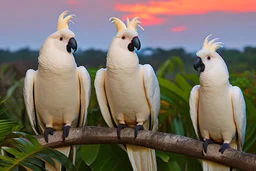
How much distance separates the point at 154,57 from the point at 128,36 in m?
2.78

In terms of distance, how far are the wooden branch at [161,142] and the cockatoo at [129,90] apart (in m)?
0.04

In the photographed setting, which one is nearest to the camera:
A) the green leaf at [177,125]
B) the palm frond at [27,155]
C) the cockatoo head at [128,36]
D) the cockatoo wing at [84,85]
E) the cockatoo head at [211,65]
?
the palm frond at [27,155]

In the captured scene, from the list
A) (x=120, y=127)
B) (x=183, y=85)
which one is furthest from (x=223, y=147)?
(x=183, y=85)

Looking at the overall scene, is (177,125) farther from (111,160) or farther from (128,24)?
(128,24)

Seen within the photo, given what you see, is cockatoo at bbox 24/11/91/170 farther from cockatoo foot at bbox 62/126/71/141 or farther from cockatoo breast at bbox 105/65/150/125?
cockatoo breast at bbox 105/65/150/125

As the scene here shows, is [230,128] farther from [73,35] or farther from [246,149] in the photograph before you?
[246,149]

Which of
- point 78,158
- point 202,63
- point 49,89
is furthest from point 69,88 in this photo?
point 78,158

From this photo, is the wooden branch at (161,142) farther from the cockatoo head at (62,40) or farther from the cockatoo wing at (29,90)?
the cockatoo head at (62,40)

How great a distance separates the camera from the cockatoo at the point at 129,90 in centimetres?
193

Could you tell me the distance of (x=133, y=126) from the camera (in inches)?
85.3

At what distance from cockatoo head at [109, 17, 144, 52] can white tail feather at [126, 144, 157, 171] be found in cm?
48

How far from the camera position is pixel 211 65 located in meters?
1.83

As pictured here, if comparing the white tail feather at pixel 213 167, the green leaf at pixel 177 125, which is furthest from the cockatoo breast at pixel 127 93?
the green leaf at pixel 177 125

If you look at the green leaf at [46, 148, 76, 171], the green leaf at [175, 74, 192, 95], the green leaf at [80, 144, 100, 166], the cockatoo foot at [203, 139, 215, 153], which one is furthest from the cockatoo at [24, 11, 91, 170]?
the green leaf at [175, 74, 192, 95]
